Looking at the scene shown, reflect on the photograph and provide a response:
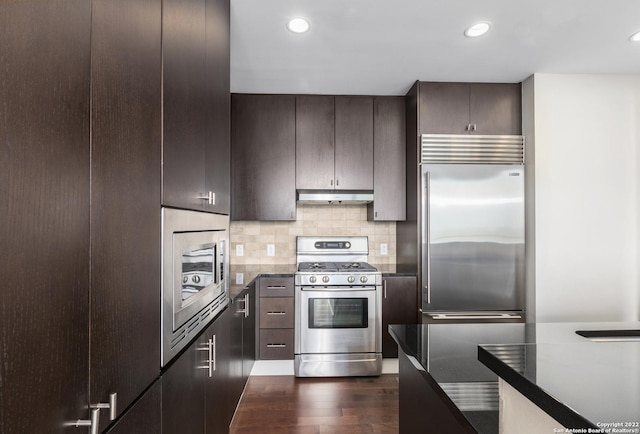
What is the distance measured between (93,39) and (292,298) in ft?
8.72

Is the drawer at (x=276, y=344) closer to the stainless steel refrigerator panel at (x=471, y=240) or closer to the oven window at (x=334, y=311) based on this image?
the oven window at (x=334, y=311)

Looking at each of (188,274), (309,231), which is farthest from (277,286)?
(188,274)

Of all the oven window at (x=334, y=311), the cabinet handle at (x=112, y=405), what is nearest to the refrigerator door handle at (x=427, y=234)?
the oven window at (x=334, y=311)

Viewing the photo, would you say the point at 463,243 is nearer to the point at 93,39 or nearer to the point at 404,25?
the point at 404,25

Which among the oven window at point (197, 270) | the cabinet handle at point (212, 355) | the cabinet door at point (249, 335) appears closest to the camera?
the oven window at point (197, 270)

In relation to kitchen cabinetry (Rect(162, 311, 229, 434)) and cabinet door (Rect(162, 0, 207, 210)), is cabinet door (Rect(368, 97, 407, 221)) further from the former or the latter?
cabinet door (Rect(162, 0, 207, 210))

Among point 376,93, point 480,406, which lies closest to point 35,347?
point 480,406

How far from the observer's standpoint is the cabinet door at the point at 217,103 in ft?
5.36

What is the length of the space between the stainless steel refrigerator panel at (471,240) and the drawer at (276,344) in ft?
3.86

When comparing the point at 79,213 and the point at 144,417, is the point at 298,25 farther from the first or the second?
the point at 144,417

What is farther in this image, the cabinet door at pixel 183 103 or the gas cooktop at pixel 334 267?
the gas cooktop at pixel 334 267

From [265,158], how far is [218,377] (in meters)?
2.13

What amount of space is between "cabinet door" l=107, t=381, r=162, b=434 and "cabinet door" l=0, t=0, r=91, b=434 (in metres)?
0.17

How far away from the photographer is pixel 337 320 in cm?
316
